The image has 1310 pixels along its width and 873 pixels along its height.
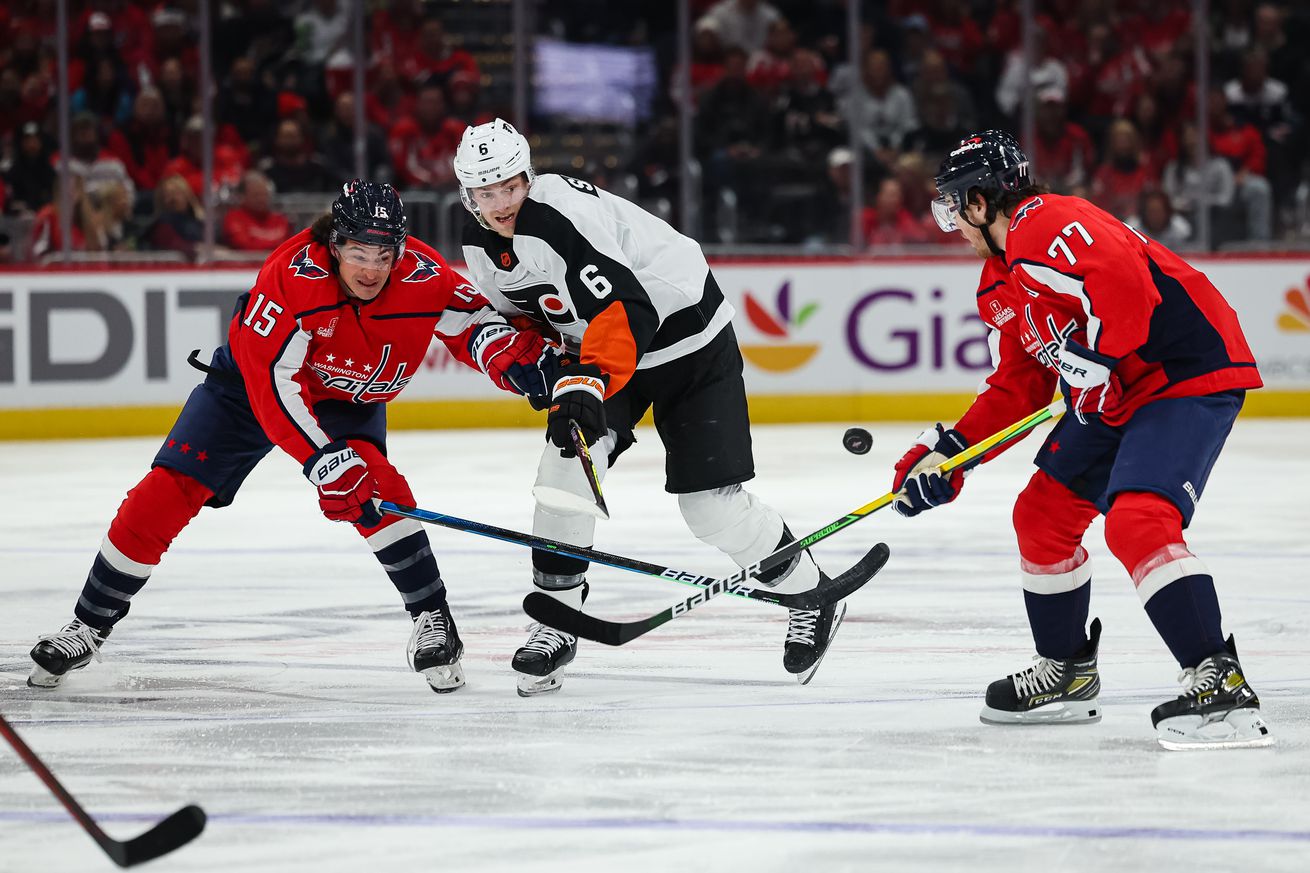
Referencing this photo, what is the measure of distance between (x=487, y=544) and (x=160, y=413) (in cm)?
380

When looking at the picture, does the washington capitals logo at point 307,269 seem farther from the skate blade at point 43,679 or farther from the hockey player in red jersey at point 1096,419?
the hockey player in red jersey at point 1096,419

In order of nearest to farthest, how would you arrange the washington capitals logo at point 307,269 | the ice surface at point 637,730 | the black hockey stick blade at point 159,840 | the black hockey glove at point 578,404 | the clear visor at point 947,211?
the black hockey stick blade at point 159,840 → the ice surface at point 637,730 → the clear visor at point 947,211 → the black hockey glove at point 578,404 → the washington capitals logo at point 307,269

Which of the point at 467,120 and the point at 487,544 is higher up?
the point at 467,120

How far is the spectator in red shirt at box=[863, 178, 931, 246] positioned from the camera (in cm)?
930

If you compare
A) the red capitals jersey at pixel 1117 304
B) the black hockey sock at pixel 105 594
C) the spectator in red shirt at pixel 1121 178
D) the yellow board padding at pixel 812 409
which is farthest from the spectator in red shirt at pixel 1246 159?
the black hockey sock at pixel 105 594

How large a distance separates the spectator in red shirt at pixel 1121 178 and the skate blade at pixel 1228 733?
678 centimetres

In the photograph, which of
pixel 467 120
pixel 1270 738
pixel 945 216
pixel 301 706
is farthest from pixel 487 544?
pixel 467 120

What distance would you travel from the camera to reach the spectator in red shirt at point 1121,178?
31.0 ft

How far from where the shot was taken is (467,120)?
952 centimetres

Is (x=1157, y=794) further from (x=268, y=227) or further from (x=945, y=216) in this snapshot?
(x=268, y=227)

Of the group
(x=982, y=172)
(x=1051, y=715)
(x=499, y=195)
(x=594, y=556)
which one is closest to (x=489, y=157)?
(x=499, y=195)

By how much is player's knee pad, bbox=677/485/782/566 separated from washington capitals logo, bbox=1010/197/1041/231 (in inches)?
33.2

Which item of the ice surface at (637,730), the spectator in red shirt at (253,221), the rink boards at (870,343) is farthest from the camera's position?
the rink boards at (870,343)

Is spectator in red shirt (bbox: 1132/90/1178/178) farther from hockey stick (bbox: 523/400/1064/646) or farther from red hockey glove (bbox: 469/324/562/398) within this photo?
red hockey glove (bbox: 469/324/562/398)
